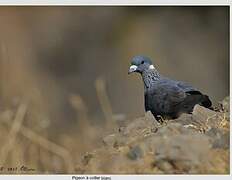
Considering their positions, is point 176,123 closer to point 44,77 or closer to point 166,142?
point 166,142

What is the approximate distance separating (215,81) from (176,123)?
5.92 metres

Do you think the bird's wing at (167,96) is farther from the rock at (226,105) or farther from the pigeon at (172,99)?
the rock at (226,105)

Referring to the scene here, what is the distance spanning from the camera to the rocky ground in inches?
298

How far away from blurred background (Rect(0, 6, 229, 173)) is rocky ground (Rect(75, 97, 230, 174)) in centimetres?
306

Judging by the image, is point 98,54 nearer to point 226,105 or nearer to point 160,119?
point 160,119

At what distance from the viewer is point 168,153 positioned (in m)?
7.55

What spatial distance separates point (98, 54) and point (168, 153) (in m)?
9.07

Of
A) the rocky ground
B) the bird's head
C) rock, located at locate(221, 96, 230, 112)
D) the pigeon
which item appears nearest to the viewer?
the rocky ground

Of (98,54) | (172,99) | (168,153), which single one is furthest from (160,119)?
(98,54)

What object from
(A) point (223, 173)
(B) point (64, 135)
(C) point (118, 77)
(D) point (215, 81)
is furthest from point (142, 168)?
(C) point (118, 77)

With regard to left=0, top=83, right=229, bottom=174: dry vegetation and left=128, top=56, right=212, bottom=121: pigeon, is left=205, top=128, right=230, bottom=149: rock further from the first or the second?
left=128, top=56, right=212, bottom=121: pigeon

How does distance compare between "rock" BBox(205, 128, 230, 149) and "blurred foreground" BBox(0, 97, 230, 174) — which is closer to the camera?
"blurred foreground" BBox(0, 97, 230, 174)

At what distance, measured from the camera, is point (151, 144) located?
25.2 feet

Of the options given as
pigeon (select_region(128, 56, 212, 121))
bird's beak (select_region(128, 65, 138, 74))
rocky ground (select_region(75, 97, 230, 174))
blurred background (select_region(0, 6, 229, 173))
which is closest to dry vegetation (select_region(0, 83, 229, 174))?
rocky ground (select_region(75, 97, 230, 174))
